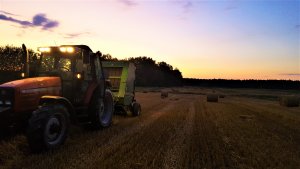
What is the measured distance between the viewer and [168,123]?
442 inches

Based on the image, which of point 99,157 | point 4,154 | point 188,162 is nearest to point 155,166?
point 188,162

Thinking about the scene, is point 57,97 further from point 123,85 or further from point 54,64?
point 123,85

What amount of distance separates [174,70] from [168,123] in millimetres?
123458

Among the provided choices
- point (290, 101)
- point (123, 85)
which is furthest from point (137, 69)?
point (123, 85)

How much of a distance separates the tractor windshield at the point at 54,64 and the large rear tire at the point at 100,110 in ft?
4.01

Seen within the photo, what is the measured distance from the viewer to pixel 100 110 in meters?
9.20

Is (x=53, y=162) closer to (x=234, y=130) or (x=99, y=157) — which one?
(x=99, y=157)

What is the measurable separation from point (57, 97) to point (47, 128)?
82 centimetres

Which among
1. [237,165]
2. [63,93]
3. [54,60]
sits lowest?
[237,165]

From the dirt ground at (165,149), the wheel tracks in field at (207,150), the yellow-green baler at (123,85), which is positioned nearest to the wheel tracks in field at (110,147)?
the dirt ground at (165,149)

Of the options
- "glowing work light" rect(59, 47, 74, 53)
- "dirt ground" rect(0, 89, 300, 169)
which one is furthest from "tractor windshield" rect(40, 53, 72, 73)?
"dirt ground" rect(0, 89, 300, 169)

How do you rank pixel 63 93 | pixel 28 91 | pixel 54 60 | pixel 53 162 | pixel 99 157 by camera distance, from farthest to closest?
pixel 54 60, pixel 63 93, pixel 28 91, pixel 99 157, pixel 53 162

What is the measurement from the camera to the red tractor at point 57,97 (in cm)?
641

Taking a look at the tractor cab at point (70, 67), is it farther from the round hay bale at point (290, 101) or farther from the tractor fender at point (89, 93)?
the round hay bale at point (290, 101)
